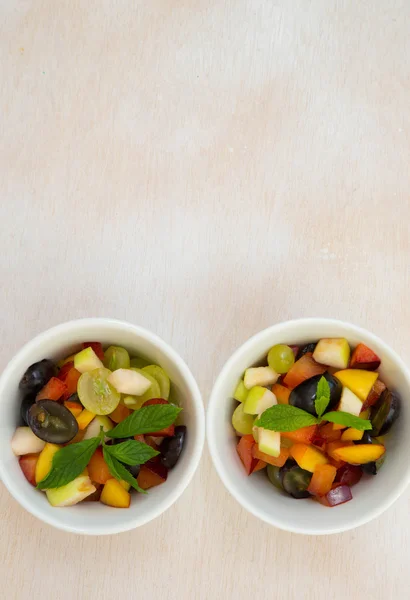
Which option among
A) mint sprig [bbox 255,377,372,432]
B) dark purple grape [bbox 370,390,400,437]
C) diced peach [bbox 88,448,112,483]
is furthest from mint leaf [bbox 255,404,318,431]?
diced peach [bbox 88,448,112,483]

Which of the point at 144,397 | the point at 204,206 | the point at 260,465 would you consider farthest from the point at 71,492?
the point at 204,206

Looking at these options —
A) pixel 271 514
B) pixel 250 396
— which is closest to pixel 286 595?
pixel 271 514

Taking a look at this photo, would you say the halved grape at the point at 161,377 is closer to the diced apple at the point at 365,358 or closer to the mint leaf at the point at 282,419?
the mint leaf at the point at 282,419

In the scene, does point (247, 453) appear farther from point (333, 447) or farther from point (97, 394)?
point (97, 394)

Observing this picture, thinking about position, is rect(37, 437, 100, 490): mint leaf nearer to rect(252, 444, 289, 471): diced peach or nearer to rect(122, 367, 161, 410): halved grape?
rect(122, 367, 161, 410): halved grape

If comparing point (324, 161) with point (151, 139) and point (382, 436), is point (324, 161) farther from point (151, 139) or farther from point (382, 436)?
point (382, 436)

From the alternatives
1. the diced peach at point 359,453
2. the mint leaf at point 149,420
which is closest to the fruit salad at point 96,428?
the mint leaf at point 149,420
